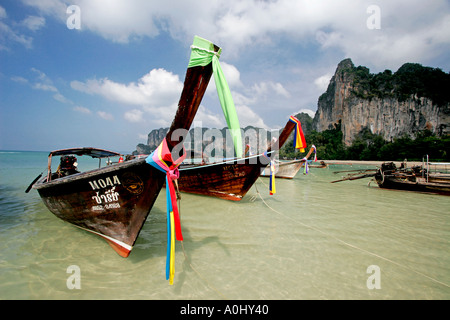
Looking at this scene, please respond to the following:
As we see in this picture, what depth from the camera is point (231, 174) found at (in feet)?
25.6

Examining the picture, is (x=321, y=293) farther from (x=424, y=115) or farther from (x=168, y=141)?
(x=424, y=115)

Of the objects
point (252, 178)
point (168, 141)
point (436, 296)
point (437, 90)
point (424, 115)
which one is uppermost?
point (437, 90)

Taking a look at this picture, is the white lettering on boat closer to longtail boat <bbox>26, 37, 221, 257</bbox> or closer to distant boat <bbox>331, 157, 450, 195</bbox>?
longtail boat <bbox>26, 37, 221, 257</bbox>

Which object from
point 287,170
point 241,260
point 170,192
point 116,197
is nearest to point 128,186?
point 116,197

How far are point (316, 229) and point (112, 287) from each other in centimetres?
452

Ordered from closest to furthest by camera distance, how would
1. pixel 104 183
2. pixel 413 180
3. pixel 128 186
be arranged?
pixel 128 186 < pixel 104 183 < pixel 413 180

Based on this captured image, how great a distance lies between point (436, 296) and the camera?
2748mm

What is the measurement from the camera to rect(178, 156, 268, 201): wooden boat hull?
7.55 metres

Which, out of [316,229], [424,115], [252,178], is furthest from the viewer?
[424,115]

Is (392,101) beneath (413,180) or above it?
above

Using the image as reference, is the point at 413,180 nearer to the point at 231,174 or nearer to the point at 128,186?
the point at 231,174

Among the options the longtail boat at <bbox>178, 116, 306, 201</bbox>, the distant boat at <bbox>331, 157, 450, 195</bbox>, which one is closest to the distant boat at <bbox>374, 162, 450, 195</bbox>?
the distant boat at <bbox>331, 157, 450, 195</bbox>

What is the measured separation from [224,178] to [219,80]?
5706 millimetres
